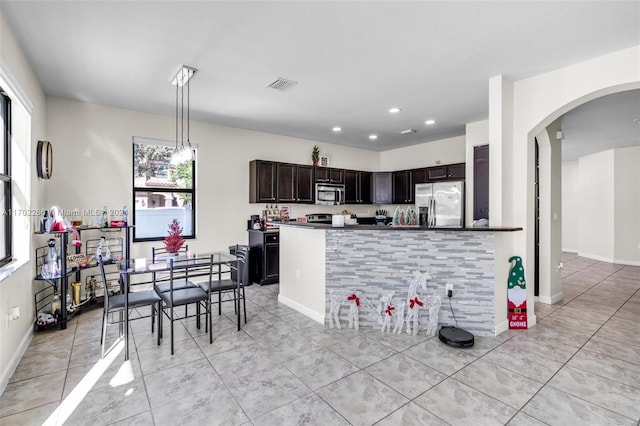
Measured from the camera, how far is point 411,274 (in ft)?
11.1

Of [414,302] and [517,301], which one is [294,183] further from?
[517,301]

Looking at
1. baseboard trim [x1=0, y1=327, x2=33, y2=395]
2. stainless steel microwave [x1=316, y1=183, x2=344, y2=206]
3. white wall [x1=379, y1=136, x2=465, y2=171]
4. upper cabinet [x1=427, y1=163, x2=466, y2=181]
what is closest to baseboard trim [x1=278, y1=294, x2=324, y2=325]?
stainless steel microwave [x1=316, y1=183, x2=344, y2=206]

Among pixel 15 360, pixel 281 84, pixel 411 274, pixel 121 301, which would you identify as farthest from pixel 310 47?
pixel 15 360

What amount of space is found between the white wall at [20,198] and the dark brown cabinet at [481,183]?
5083mm

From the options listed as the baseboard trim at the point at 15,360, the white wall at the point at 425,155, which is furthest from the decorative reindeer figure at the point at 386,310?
the white wall at the point at 425,155

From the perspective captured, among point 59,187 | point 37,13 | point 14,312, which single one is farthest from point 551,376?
point 59,187

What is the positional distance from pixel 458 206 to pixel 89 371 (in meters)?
5.10

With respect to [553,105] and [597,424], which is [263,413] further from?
[553,105]

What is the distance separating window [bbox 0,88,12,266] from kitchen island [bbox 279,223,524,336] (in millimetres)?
2832

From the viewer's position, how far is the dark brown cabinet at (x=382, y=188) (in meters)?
6.96

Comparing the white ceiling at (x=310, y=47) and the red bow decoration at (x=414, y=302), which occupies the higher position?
the white ceiling at (x=310, y=47)

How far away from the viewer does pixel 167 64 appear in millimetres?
3107

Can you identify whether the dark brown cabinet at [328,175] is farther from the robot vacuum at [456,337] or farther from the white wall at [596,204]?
the white wall at [596,204]

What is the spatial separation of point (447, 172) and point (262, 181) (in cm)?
337
